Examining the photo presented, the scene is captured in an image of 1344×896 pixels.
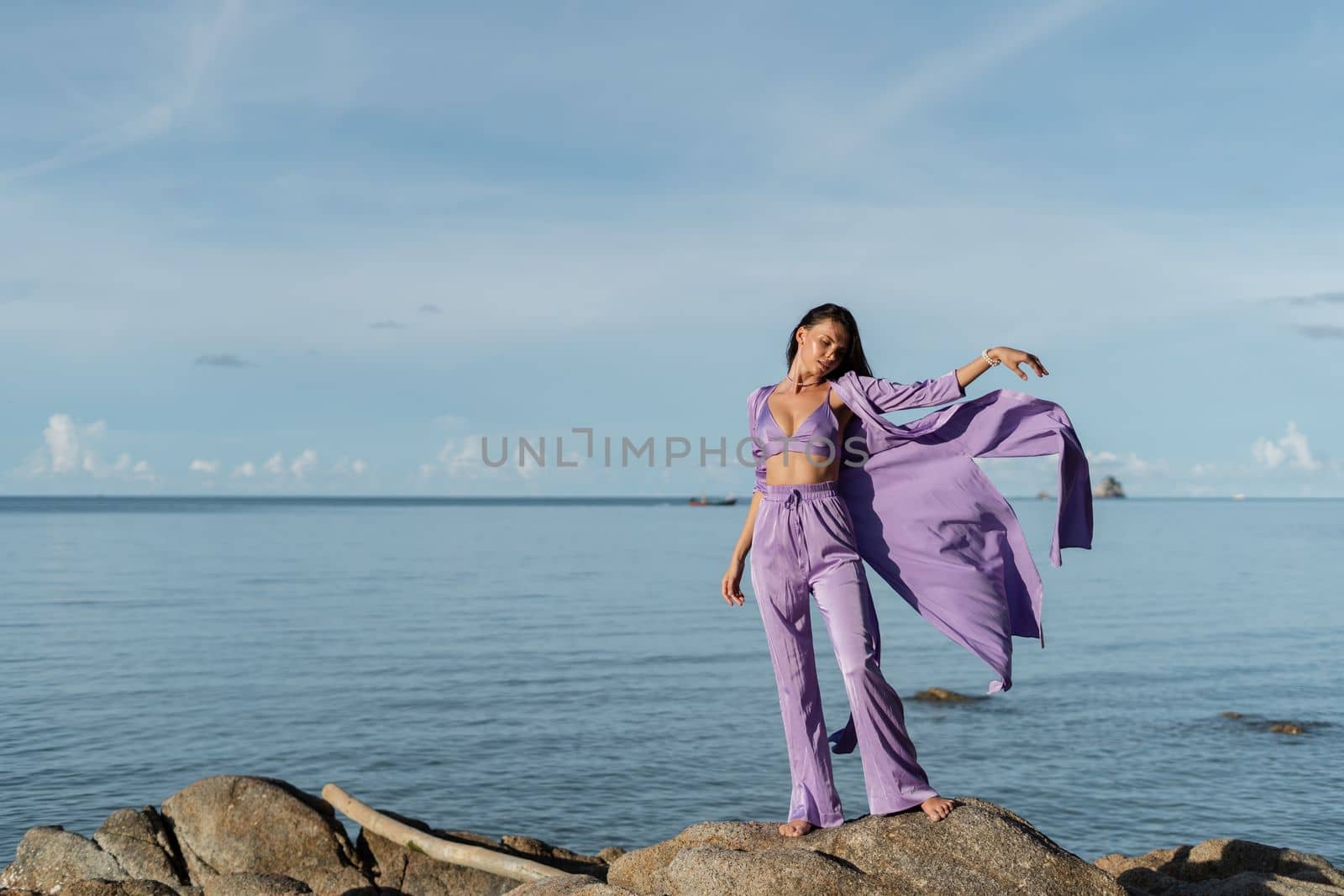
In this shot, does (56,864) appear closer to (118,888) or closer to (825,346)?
(118,888)

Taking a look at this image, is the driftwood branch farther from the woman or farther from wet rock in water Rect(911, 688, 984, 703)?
wet rock in water Rect(911, 688, 984, 703)

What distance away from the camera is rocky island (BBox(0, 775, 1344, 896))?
6.18 meters

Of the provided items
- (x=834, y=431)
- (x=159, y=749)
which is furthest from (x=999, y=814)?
(x=159, y=749)

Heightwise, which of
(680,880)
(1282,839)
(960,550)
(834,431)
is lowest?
(1282,839)

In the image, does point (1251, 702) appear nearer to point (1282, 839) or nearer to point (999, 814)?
point (1282, 839)

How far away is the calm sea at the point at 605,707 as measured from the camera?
13.1 meters

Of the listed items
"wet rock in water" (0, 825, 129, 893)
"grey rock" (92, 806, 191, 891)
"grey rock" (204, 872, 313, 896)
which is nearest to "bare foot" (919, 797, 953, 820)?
"grey rock" (204, 872, 313, 896)

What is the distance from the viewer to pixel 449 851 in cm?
920

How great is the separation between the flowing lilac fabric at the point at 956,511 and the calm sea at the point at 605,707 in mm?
5927

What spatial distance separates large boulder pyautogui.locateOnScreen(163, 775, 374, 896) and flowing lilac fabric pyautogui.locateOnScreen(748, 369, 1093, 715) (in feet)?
15.4

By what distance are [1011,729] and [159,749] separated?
1149cm

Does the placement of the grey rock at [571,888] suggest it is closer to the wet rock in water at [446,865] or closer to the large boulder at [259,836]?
the wet rock in water at [446,865]

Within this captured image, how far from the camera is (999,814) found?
652 cm

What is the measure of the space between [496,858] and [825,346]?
4.85 metres
